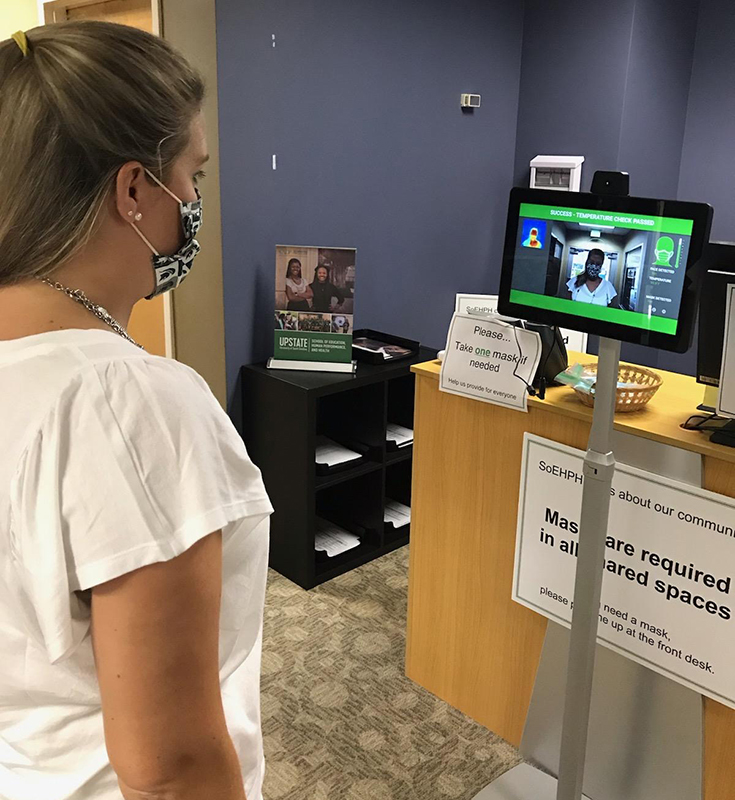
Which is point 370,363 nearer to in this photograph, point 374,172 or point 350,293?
point 350,293

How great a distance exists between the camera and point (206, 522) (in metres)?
0.69

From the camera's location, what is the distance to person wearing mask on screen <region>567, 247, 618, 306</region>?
1283 millimetres

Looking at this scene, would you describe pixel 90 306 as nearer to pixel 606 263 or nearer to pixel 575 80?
pixel 606 263

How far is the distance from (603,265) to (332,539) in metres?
2.00

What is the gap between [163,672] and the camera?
68 centimetres

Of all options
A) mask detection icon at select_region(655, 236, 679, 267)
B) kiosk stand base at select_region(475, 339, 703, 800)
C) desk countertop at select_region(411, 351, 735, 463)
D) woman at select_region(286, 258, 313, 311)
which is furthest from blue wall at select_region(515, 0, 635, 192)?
mask detection icon at select_region(655, 236, 679, 267)

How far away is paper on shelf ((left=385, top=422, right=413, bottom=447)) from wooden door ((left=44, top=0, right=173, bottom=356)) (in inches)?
36.5

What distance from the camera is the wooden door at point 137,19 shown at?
9.72ft

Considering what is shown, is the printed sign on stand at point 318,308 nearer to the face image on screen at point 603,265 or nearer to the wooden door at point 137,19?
the wooden door at point 137,19

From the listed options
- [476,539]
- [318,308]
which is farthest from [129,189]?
[318,308]

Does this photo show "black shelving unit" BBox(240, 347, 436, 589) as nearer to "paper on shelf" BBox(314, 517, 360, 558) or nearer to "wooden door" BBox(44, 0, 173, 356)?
"paper on shelf" BBox(314, 517, 360, 558)

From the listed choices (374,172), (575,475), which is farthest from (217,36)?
(575,475)

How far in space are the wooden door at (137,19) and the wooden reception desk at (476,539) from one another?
1.35 meters

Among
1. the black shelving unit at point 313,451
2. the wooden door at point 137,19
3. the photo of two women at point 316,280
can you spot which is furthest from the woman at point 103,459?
the wooden door at point 137,19
